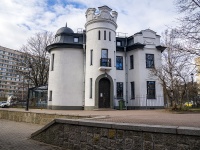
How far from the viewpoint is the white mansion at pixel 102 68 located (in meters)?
23.0

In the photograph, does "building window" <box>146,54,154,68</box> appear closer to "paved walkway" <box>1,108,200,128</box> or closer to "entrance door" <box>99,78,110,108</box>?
"entrance door" <box>99,78,110,108</box>

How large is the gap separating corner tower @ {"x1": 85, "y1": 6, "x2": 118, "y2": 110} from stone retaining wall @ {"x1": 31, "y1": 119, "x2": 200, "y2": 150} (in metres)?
14.2

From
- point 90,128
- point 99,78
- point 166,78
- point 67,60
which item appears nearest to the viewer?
point 90,128

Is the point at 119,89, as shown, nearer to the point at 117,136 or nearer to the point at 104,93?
the point at 104,93

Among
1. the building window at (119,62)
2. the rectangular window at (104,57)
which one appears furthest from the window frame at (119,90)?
the rectangular window at (104,57)

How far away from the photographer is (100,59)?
22922 mm

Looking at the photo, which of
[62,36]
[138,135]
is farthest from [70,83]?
[138,135]

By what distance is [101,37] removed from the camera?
23453mm

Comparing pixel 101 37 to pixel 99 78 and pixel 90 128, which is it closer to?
pixel 99 78

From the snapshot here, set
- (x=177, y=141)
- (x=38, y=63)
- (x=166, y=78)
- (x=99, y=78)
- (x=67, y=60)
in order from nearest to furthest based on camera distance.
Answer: (x=177, y=141), (x=166, y=78), (x=99, y=78), (x=67, y=60), (x=38, y=63)

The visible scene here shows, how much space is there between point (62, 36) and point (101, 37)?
562 centimetres

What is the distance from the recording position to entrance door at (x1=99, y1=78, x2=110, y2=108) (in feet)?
74.2

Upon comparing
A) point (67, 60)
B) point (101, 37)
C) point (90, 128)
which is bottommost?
point (90, 128)

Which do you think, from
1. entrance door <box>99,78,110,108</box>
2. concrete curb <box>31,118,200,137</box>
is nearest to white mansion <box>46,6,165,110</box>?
entrance door <box>99,78,110,108</box>
